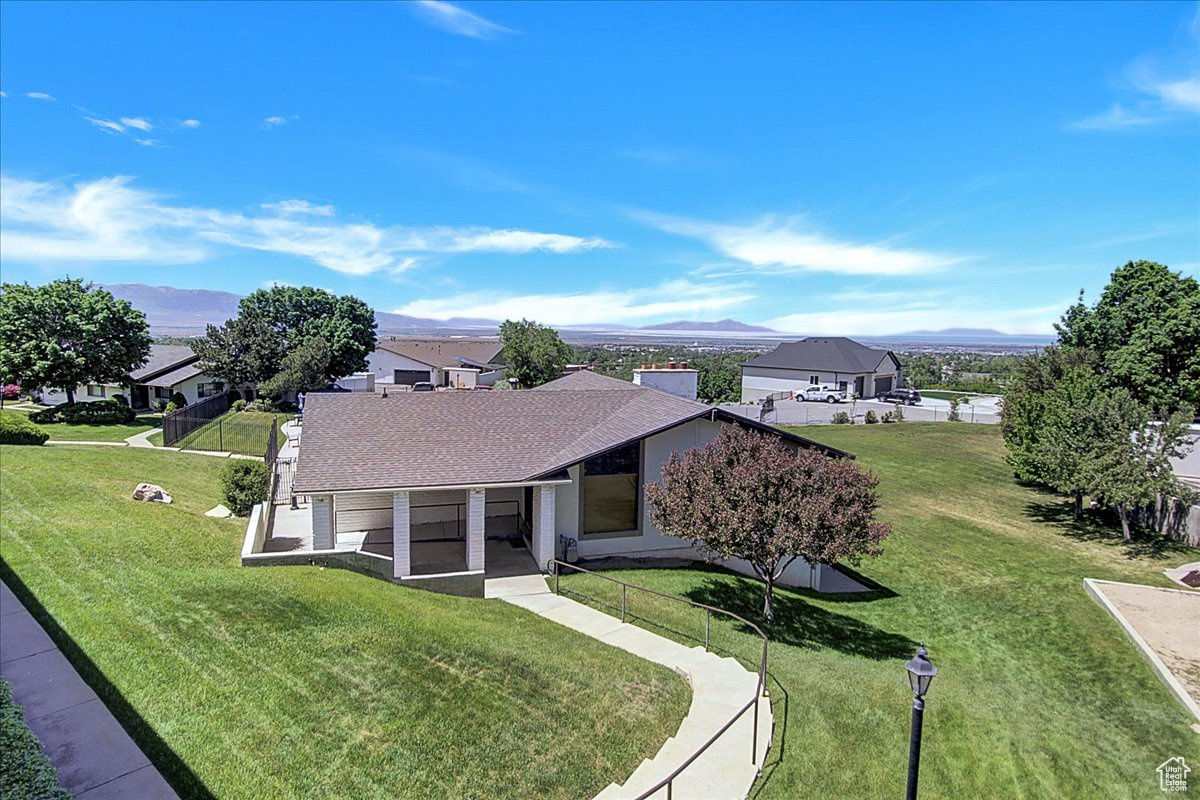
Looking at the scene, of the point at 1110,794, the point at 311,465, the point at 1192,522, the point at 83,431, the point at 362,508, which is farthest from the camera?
the point at 83,431

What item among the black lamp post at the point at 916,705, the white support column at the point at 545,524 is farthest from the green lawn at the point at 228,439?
the black lamp post at the point at 916,705

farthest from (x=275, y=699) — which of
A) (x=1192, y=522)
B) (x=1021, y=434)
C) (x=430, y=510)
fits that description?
(x=1021, y=434)

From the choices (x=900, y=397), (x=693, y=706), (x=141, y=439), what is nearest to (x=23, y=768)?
(x=693, y=706)

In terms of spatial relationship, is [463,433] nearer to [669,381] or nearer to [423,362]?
[669,381]

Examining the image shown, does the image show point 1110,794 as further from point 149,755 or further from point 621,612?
point 149,755

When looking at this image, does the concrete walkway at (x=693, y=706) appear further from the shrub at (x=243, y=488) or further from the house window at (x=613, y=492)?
the shrub at (x=243, y=488)
